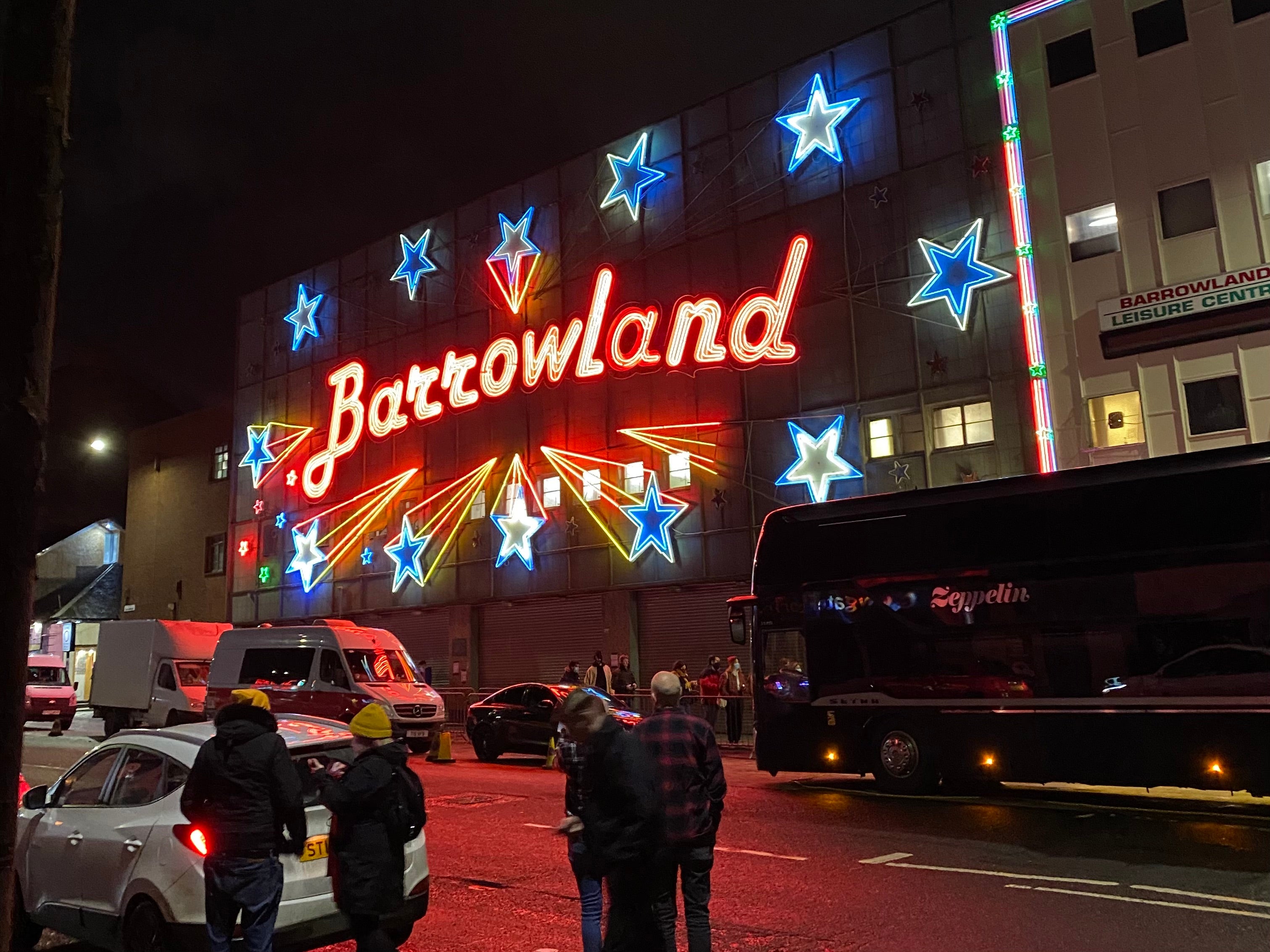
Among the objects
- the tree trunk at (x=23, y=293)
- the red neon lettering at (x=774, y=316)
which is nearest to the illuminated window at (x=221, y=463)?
the red neon lettering at (x=774, y=316)

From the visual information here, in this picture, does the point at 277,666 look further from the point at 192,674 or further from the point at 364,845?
the point at 364,845

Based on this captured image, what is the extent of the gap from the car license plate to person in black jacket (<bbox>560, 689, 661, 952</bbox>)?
6.62 feet

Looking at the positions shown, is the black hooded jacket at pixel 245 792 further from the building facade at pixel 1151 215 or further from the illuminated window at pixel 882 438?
the illuminated window at pixel 882 438

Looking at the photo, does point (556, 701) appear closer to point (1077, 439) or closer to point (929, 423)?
point (929, 423)

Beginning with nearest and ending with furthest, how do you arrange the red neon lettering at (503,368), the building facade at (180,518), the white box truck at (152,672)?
the white box truck at (152,672) → the red neon lettering at (503,368) → the building facade at (180,518)

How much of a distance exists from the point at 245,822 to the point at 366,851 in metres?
0.74

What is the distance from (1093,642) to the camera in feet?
40.7

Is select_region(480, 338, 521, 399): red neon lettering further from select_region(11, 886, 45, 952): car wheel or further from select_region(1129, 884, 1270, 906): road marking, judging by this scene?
select_region(1129, 884, 1270, 906): road marking

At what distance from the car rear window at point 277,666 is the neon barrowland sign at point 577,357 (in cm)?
1028

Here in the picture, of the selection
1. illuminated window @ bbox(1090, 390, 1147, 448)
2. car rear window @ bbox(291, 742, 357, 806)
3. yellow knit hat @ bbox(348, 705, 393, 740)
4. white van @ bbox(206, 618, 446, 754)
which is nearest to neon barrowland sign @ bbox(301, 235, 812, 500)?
illuminated window @ bbox(1090, 390, 1147, 448)

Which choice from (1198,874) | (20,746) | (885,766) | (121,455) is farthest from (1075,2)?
(121,455)

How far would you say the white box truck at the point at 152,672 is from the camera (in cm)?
2398

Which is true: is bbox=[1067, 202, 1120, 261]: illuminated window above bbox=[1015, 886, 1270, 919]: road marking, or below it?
above

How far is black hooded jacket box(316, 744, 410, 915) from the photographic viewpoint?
16.6 feet
